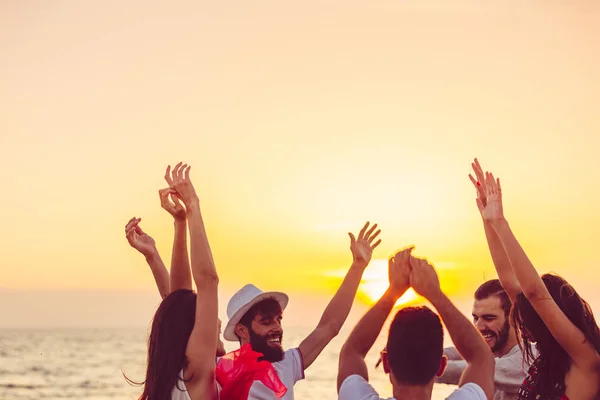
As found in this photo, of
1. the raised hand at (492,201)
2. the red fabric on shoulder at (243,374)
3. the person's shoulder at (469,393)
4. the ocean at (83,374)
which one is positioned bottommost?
the person's shoulder at (469,393)

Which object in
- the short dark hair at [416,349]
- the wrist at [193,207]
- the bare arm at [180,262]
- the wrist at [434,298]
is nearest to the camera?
the short dark hair at [416,349]

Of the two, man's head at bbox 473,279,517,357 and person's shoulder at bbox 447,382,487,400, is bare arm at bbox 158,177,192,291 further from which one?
person's shoulder at bbox 447,382,487,400

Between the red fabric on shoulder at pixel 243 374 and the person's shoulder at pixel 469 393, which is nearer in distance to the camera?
the person's shoulder at pixel 469 393

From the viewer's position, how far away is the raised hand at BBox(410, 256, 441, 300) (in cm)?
385

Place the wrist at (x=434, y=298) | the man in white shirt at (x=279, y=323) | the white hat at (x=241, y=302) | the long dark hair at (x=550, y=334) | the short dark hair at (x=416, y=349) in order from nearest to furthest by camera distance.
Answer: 1. the short dark hair at (x=416, y=349)
2. the wrist at (x=434, y=298)
3. the long dark hair at (x=550, y=334)
4. the man in white shirt at (x=279, y=323)
5. the white hat at (x=241, y=302)

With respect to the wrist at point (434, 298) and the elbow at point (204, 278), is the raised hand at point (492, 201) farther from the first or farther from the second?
the elbow at point (204, 278)

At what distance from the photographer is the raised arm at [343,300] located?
213 inches

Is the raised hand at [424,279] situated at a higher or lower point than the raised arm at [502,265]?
lower

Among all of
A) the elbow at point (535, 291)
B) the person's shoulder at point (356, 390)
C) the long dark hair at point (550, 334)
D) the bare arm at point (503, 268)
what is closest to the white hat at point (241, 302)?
the bare arm at point (503, 268)

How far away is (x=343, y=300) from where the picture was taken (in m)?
5.54

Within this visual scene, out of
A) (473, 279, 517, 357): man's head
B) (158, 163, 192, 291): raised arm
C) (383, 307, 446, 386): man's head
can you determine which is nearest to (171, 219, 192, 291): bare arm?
(158, 163, 192, 291): raised arm

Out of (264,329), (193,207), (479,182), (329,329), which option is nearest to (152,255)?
(264,329)

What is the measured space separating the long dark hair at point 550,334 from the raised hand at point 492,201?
45 centimetres

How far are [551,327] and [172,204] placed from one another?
2304mm
